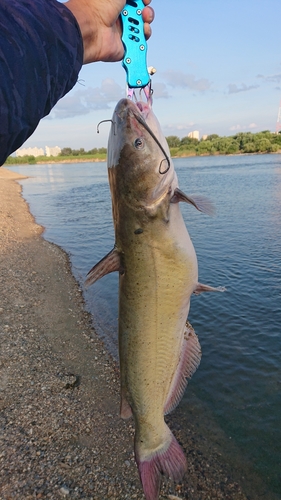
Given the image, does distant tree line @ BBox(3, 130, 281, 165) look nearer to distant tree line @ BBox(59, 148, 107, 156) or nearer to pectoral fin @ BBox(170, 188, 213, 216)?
distant tree line @ BBox(59, 148, 107, 156)

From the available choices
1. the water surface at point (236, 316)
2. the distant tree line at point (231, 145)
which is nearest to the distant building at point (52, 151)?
the distant tree line at point (231, 145)

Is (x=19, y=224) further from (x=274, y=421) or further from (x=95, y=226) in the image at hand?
(x=274, y=421)

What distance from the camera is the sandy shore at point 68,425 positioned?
436 centimetres

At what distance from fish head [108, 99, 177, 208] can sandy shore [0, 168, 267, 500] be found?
11.9 ft

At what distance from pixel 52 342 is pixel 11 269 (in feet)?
16.9

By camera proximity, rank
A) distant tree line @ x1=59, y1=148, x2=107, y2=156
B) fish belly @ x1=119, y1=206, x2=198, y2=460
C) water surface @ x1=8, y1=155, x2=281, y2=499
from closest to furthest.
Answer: fish belly @ x1=119, y1=206, x2=198, y2=460, water surface @ x1=8, y1=155, x2=281, y2=499, distant tree line @ x1=59, y1=148, x2=107, y2=156

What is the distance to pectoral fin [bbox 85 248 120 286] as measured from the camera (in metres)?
2.75

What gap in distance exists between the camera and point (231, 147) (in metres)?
87.1

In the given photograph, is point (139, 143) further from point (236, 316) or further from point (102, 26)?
point (236, 316)

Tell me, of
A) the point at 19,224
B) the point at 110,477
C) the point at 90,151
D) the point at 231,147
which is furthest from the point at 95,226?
the point at 90,151

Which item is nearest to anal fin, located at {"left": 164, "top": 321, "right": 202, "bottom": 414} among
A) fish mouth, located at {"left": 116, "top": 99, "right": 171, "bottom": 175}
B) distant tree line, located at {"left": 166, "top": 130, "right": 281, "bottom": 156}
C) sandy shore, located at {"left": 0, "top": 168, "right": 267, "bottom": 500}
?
fish mouth, located at {"left": 116, "top": 99, "right": 171, "bottom": 175}

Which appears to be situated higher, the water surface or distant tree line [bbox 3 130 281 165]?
distant tree line [bbox 3 130 281 165]

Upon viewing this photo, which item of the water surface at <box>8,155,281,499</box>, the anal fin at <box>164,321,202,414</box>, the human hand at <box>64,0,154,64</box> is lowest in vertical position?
the water surface at <box>8,155,281,499</box>

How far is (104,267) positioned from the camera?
9.18ft
